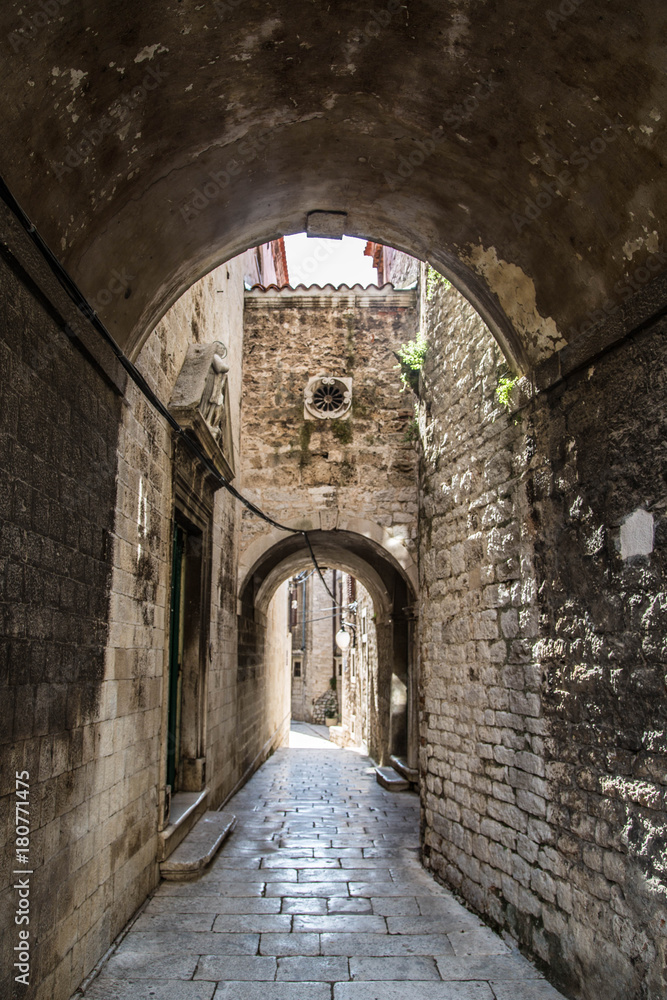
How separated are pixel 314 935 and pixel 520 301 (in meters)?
3.63

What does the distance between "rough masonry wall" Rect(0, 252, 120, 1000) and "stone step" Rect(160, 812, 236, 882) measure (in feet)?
4.15

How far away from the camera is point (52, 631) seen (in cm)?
271

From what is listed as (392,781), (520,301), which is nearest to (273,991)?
(520,301)

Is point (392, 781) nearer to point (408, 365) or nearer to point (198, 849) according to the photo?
point (198, 849)

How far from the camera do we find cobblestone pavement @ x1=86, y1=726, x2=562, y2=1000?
3.17 m

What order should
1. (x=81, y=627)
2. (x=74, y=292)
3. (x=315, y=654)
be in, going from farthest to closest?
1. (x=315, y=654)
2. (x=81, y=627)
3. (x=74, y=292)

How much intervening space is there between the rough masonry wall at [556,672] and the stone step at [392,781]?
11.4 ft

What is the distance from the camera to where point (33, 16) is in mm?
2051

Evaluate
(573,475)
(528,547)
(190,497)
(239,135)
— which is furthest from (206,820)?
(239,135)

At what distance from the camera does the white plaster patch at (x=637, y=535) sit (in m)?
2.74

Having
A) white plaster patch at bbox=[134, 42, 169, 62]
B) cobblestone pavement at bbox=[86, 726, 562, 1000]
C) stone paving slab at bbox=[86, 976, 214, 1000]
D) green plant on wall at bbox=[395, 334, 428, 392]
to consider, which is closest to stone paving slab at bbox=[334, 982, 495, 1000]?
cobblestone pavement at bbox=[86, 726, 562, 1000]

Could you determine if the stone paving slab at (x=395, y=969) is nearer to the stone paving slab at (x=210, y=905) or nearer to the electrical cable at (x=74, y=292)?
the stone paving slab at (x=210, y=905)

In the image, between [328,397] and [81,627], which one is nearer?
[81,627]

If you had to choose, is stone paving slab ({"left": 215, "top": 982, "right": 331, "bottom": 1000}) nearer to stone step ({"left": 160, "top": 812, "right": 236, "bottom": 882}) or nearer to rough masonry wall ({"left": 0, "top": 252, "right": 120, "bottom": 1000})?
rough masonry wall ({"left": 0, "top": 252, "right": 120, "bottom": 1000})
